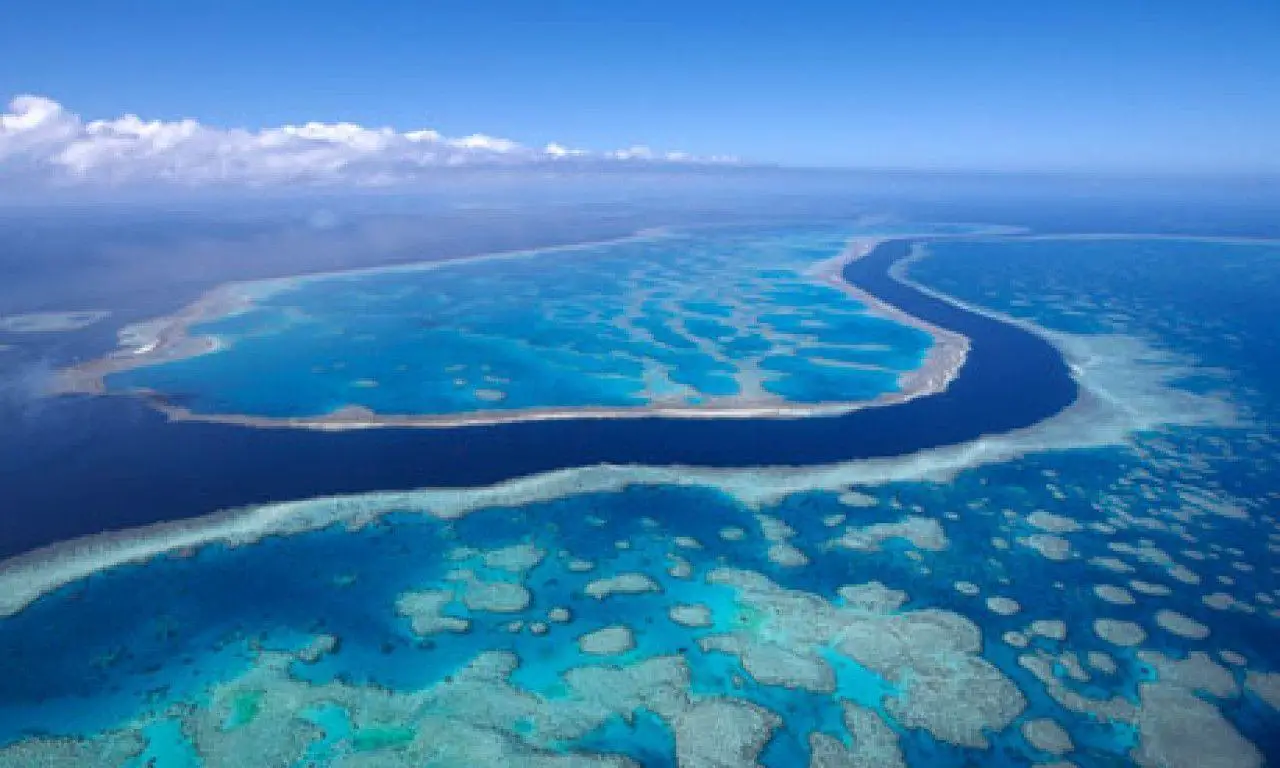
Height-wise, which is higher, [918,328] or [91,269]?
[918,328]

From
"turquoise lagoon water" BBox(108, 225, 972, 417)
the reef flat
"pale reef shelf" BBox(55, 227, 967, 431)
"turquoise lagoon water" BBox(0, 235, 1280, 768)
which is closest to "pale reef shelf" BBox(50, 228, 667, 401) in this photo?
"pale reef shelf" BBox(55, 227, 967, 431)

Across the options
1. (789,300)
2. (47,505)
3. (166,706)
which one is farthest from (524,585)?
(789,300)

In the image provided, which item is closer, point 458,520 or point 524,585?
point 524,585

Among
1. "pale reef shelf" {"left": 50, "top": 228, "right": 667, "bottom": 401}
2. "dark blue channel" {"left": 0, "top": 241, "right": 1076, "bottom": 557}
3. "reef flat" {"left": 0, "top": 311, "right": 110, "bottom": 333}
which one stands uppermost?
"dark blue channel" {"left": 0, "top": 241, "right": 1076, "bottom": 557}

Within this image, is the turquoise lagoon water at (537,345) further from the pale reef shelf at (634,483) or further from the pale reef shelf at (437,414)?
the pale reef shelf at (634,483)

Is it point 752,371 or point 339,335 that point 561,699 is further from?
point 339,335

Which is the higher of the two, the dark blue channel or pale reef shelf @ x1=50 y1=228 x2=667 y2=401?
the dark blue channel

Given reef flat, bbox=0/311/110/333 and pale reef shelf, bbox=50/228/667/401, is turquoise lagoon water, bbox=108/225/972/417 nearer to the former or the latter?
pale reef shelf, bbox=50/228/667/401
